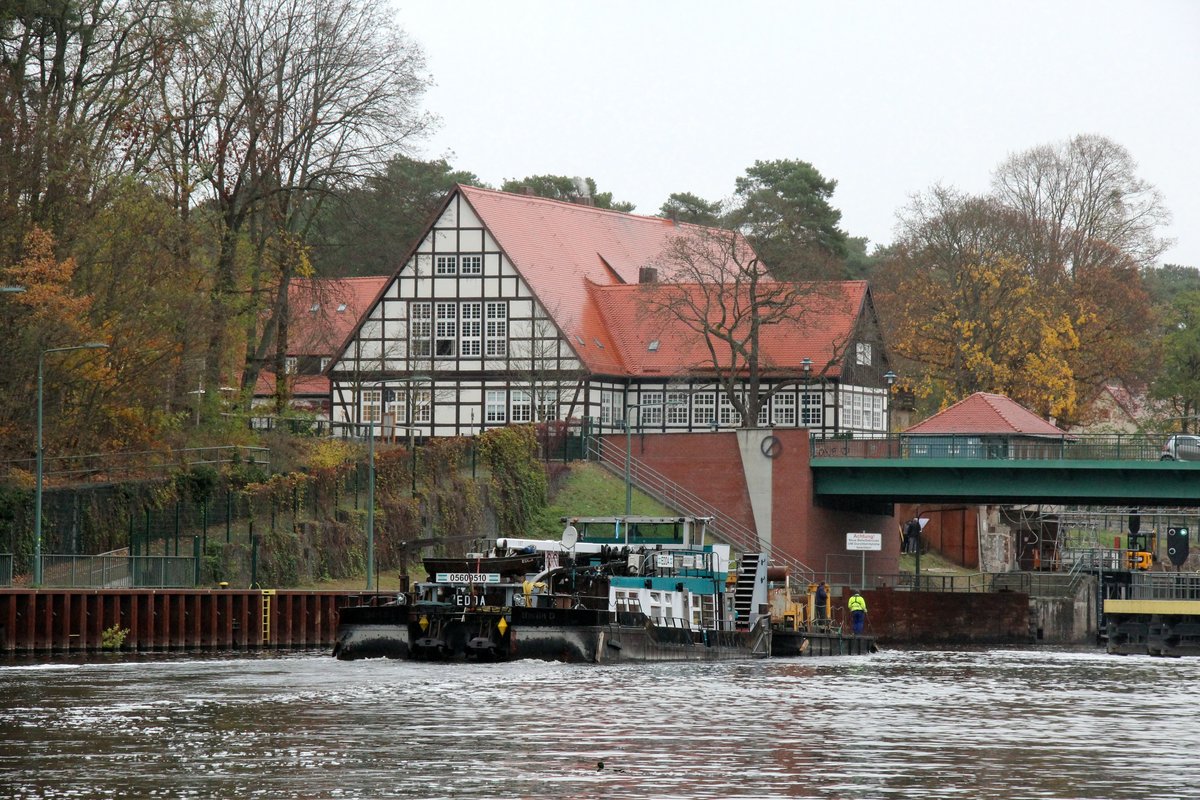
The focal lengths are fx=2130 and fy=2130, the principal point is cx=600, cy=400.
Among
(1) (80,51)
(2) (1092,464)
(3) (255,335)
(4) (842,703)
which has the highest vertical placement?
(1) (80,51)

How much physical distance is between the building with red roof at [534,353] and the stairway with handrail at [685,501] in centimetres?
403

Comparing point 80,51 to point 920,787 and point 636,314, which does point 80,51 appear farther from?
point 920,787

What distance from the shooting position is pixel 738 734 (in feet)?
117

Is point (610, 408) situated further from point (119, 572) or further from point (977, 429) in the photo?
point (119, 572)

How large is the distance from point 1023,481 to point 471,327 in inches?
1196

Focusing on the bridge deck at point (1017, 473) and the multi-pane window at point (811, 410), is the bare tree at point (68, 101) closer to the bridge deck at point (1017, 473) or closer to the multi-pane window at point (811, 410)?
the bridge deck at point (1017, 473)

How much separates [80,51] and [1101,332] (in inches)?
2114

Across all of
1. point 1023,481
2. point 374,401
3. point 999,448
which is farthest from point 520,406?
point 1023,481

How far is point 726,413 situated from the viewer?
98562 mm

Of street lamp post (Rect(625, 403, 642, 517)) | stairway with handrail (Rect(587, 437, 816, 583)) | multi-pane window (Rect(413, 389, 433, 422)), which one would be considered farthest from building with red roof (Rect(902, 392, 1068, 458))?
multi-pane window (Rect(413, 389, 433, 422))

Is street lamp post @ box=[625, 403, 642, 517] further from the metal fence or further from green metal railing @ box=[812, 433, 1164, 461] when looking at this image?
the metal fence

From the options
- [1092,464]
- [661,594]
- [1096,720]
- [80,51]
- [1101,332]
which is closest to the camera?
[1096,720]

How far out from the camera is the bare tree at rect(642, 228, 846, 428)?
93000 mm

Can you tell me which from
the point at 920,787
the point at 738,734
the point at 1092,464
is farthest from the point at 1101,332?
the point at 920,787
